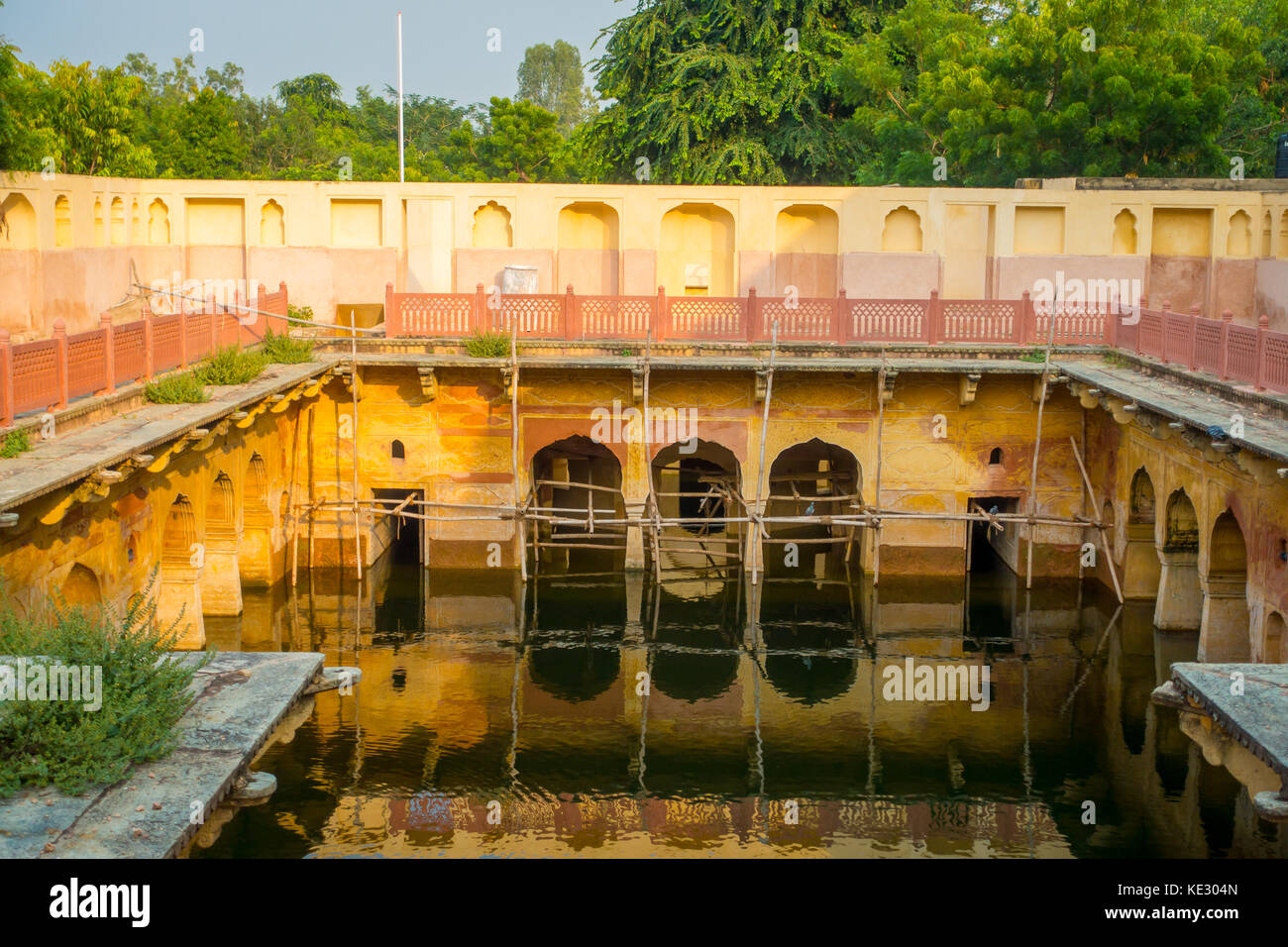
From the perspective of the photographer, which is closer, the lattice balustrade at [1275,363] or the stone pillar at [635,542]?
the lattice balustrade at [1275,363]

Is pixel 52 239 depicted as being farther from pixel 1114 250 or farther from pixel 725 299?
pixel 1114 250

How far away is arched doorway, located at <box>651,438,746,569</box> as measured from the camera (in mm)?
23891

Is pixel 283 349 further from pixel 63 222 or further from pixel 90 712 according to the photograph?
pixel 90 712

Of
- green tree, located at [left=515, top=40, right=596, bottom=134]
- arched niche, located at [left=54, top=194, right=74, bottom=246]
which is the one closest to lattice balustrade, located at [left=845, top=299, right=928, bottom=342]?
arched niche, located at [left=54, top=194, right=74, bottom=246]

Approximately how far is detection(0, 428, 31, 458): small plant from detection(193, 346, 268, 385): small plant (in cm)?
510

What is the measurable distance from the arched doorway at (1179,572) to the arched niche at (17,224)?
1662 cm

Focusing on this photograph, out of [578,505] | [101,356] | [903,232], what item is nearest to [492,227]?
[578,505]

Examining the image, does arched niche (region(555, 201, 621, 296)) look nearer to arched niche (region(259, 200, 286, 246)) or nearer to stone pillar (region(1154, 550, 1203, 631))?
arched niche (region(259, 200, 286, 246))

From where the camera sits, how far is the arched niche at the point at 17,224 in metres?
21.1

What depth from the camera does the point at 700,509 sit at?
81.5 ft

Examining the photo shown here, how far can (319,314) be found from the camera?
2572 centimetres

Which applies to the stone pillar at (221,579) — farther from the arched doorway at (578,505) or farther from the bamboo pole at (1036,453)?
the bamboo pole at (1036,453)

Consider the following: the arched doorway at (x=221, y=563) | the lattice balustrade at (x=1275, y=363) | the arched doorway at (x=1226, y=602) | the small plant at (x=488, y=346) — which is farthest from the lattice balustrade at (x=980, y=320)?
the arched doorway at (x=221, y=563)

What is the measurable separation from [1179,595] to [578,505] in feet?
38.2
